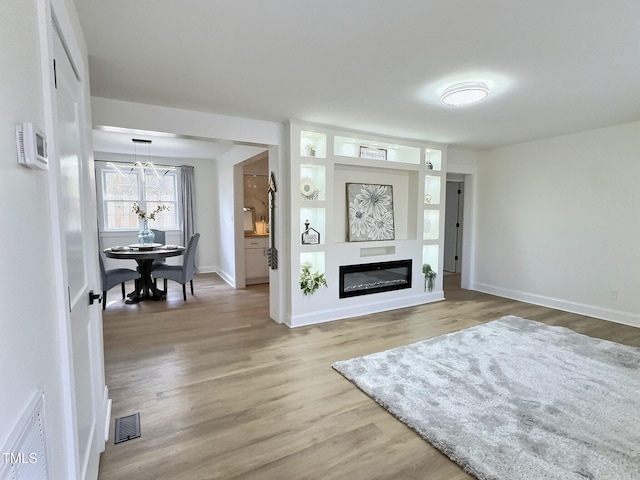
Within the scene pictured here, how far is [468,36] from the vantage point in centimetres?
204

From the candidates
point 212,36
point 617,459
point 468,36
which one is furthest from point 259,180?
point 617,459

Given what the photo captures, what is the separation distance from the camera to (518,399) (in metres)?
2.45

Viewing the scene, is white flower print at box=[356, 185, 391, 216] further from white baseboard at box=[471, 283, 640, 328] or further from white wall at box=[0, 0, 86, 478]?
white wall at box=[0, 0, 86, 478]

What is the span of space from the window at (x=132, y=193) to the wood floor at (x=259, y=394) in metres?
2.72

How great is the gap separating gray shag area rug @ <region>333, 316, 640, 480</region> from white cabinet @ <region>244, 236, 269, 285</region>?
384cm

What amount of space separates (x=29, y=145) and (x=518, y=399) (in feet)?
10.3

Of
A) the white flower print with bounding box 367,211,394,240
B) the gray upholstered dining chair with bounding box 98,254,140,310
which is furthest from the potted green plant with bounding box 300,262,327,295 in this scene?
the gray upholstered dining chair with bounding box 98,254,140,310

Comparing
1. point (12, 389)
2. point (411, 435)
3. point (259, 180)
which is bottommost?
point (411, 435)

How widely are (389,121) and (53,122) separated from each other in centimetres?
346

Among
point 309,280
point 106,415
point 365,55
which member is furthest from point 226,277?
point 365,55

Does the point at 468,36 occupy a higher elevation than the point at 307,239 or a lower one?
higher

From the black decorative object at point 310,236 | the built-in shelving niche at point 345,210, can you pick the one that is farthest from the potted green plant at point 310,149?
the black decorative object at point 310,236

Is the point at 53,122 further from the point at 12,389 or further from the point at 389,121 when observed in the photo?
the point at 389,121

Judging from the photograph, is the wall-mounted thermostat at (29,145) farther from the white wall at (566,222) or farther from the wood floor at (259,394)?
the white wall at (566,222)
